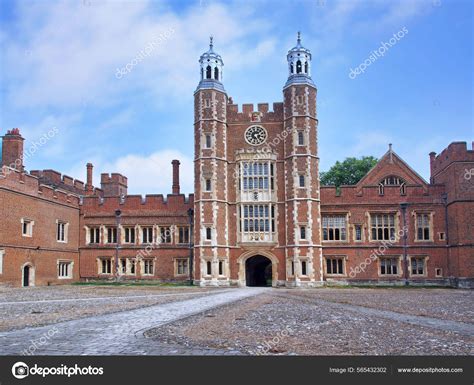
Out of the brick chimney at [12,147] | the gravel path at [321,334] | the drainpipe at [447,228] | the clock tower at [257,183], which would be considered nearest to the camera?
the gravel path at [321,334]

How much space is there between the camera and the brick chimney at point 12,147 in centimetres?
3419

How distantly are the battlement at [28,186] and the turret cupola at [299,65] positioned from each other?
16.7 meters

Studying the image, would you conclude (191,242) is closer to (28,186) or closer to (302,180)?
(302,180)

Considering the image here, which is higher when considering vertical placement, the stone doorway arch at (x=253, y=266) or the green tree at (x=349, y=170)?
the green tree at (x=349, y=170)

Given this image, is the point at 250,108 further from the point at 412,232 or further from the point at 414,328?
the point at 414,328

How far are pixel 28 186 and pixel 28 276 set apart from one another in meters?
5.27

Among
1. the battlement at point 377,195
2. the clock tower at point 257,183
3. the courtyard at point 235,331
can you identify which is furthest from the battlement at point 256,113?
the courtyard at point 235,331

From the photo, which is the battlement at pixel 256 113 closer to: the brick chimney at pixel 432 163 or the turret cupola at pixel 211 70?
the turret cupola at pixel 211 70

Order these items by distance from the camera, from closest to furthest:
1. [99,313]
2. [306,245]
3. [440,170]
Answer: [99,313] < [306,245] < [440,170]

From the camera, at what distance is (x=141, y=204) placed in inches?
1383
